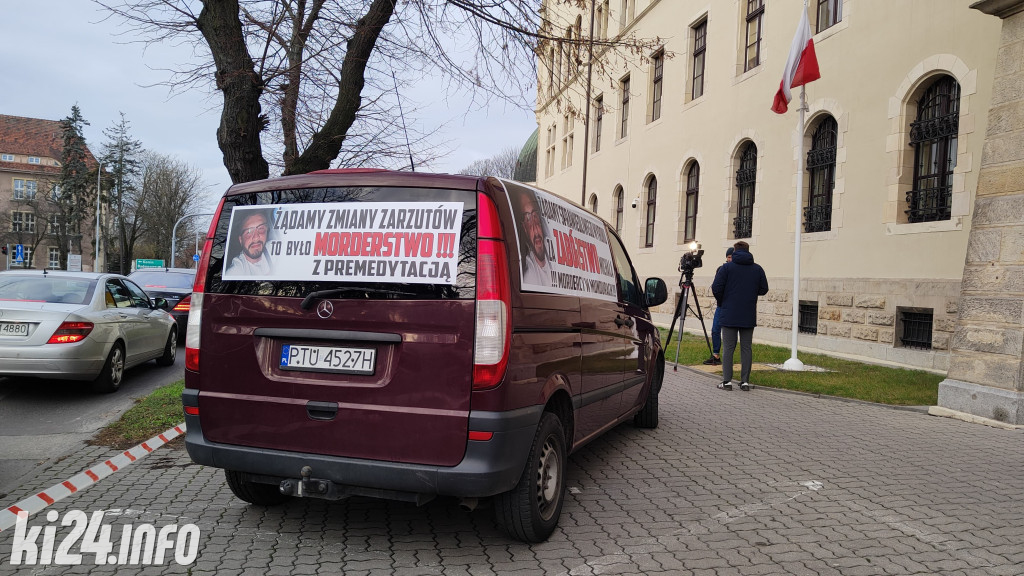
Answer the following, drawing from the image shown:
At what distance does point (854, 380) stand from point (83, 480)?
9210 mm

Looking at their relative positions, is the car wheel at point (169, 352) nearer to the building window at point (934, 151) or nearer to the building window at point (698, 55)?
the building window at point (934, 151)

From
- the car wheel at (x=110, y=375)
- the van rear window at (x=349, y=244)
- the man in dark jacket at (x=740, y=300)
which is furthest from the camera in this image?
the man in dark jacket at (x=740, y=300)

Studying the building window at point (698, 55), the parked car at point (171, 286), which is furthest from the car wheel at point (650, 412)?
the building window at point (698, 55)

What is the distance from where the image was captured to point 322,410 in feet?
11.2

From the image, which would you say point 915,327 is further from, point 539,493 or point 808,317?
point 539,493

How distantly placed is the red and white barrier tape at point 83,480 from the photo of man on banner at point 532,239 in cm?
318

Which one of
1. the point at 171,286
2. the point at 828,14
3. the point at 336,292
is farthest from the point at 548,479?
the point at 171,286

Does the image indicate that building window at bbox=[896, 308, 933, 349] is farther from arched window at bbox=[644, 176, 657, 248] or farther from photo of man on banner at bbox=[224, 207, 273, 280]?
arched window at bbox=[644, 176, 657, 248]

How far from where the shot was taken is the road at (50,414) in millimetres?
5520

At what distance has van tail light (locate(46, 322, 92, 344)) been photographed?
744 cm

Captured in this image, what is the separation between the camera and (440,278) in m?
3.34

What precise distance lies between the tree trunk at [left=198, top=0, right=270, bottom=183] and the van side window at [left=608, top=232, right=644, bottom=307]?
13.1 feet

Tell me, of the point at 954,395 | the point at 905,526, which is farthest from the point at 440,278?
the point at 954,395

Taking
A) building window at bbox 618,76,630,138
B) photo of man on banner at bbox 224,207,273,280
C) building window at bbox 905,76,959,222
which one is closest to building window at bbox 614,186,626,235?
building window at bbox 618,76,630,138
